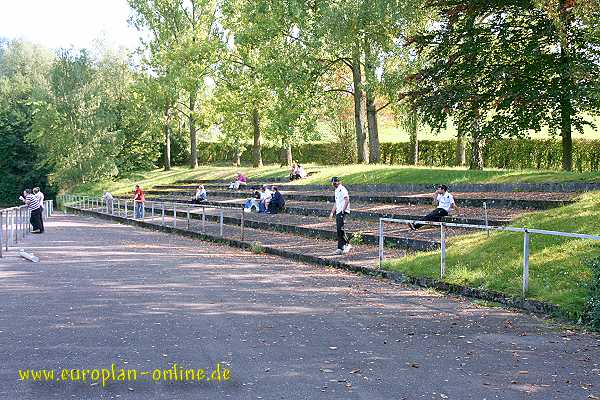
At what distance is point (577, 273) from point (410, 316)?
2948 mm

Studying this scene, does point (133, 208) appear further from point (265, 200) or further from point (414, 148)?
point (414, 148)

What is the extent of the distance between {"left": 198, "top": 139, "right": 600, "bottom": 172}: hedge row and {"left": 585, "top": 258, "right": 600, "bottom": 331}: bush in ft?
77.4

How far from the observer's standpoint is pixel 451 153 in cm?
4550

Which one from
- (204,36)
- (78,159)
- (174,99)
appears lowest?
(78,159)

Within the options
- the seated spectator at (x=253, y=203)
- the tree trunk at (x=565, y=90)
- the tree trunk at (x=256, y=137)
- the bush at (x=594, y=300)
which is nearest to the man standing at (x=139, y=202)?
the seated spectator at (x=253, y=203)

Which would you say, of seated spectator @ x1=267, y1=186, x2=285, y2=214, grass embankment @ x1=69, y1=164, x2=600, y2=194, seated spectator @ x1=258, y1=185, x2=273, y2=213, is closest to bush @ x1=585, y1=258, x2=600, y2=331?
grass embankment @ x1=69, y1=164, x2=600, y2=194

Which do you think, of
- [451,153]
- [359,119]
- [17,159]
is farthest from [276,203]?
[17,159]

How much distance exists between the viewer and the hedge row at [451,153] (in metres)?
35.3

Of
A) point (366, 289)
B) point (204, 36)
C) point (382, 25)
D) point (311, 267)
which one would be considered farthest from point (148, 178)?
point (366, 289)

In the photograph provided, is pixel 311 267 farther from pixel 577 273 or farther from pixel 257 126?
pixel 257 126

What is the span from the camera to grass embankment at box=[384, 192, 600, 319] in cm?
1101

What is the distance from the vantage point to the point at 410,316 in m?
10.3

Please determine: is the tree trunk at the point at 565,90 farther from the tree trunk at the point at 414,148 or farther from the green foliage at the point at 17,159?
the green foliage at the point at 17,159

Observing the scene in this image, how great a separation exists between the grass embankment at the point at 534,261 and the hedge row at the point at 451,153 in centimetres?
1789
